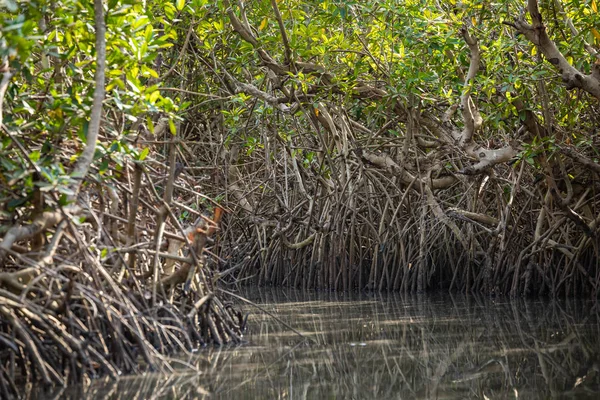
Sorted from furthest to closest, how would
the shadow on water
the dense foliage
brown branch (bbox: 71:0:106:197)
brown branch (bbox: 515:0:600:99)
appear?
brown branch (bbox: 515:0:600:99) < the dense foliage < brown branch (bbox: 71:0:106:197) < the shadow on water

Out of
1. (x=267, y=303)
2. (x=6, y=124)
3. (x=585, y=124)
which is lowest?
(x=267, y=303)

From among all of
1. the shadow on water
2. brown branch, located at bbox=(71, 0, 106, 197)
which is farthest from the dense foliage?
the shadow on water

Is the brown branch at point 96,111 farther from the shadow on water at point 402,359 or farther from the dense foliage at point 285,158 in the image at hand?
the shadow on water at point 402,359

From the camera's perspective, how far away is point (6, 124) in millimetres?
4453

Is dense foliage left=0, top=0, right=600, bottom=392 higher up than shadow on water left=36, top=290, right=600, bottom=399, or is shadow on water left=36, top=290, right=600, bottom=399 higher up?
dense foliage left=0, top=0, right=600, bottom=392

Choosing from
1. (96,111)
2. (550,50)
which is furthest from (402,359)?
(550,50)

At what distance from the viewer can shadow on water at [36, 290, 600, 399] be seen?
3988 mm

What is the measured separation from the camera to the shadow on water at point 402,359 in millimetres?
3988

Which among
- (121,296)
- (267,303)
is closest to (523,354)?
(121,296)

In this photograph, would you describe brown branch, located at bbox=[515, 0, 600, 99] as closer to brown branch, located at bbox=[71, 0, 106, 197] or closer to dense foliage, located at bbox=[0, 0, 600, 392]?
dense foliage, located at bbox=[0, 0, 600, 392]

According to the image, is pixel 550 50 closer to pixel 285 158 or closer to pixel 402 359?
pixel 402 359

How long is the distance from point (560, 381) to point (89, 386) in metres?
2.02

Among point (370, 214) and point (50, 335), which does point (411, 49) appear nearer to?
point (370, 214)

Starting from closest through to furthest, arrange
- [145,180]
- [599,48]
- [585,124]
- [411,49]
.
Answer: [145,180] → [599,48] → [411,49] → [585,124]
